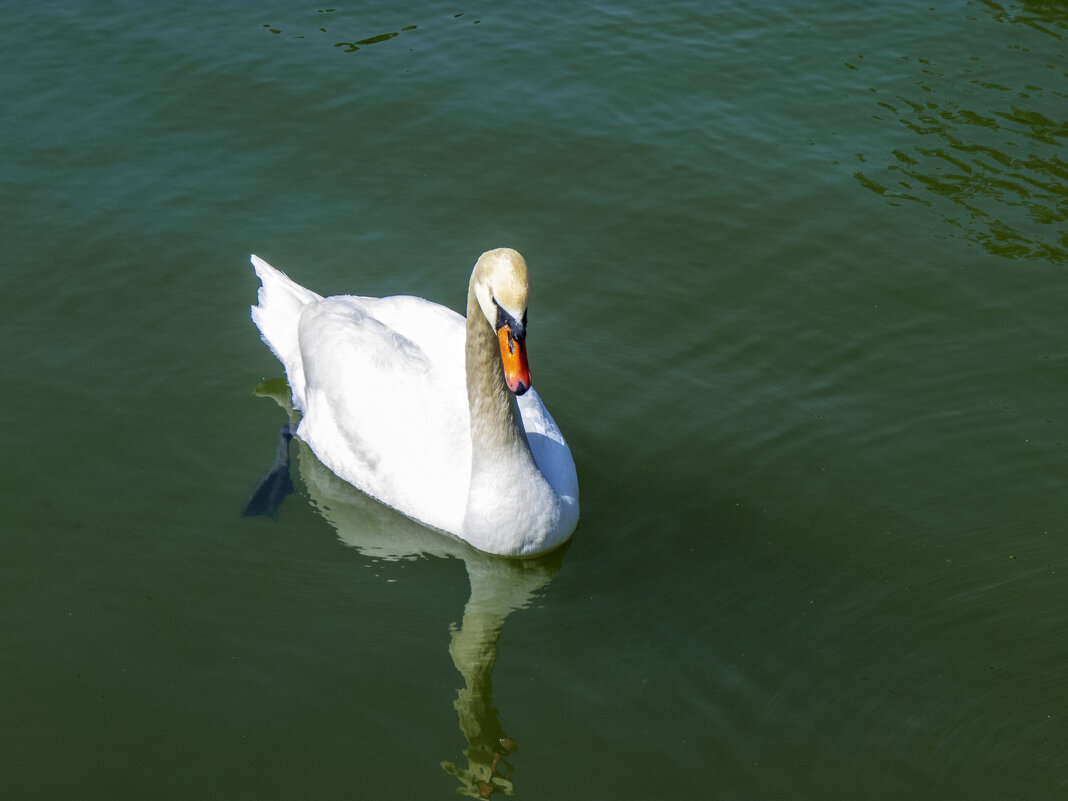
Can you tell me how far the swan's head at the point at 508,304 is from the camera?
250 inches

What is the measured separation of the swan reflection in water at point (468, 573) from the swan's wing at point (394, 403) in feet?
0.53

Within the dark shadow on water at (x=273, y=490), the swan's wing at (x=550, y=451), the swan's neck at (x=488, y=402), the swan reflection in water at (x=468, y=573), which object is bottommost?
the swan reflection in water at (x=468, y=573)

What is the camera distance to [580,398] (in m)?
8.91

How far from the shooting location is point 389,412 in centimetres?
784

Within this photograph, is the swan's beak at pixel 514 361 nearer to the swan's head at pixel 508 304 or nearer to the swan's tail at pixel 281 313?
the swan's head at pixel 508 304

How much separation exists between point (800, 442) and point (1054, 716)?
258 centimetres

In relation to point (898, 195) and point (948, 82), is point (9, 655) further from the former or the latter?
point (948, 82)

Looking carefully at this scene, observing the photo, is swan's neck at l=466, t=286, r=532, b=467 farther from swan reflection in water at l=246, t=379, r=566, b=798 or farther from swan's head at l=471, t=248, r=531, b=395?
swan reflection in water at l=246, t=379, r=566, b=798

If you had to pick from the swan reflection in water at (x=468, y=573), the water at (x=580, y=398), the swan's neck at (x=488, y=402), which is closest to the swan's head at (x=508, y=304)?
the swan's neck at (x=488, y=402)

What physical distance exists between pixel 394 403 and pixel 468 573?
3.93 ft

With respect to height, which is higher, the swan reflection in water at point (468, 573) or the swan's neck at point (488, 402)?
the swan's neck at point (488, 402)

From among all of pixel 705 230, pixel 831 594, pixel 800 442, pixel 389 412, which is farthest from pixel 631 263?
pixel 831 594

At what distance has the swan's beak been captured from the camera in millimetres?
6441

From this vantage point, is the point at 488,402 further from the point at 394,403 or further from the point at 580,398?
the point at 580,398
